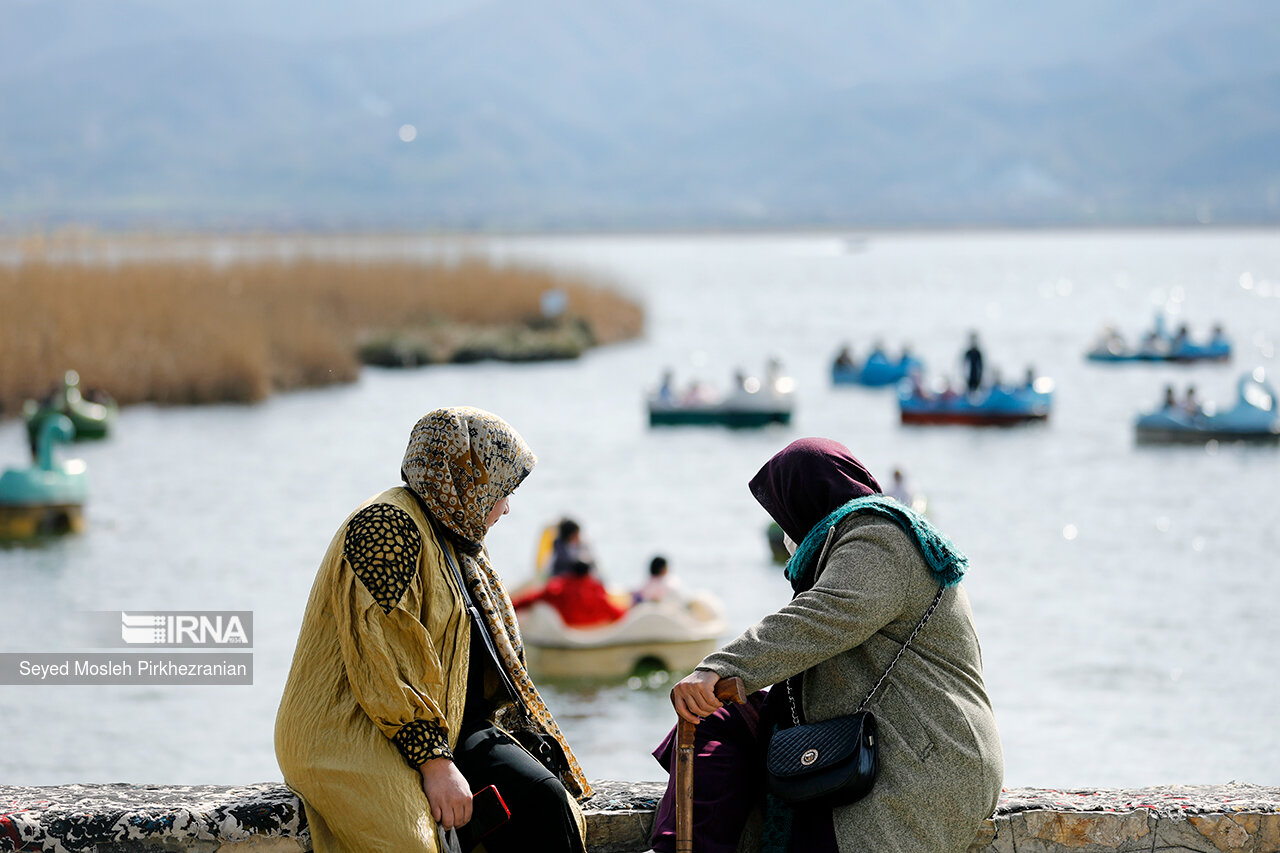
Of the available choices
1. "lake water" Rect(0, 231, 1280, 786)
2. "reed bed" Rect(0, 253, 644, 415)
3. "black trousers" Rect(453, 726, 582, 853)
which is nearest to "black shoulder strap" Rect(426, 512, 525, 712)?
"black trousers" Rect(453, 726, 582, 853)

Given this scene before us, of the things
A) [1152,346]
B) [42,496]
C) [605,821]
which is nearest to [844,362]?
[1152,346]

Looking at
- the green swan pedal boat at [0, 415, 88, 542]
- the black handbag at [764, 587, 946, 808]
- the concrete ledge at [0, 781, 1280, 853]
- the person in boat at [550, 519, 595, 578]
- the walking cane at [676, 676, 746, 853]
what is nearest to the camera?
the black handbag at [764, 587, 946, 808]

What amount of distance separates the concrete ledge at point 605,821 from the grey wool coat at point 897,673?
0.36m

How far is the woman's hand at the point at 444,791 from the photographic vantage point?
8.91 ft

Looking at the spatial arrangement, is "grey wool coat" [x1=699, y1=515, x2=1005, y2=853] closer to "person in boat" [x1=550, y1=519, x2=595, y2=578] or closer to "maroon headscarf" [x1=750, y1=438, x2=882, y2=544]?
"maroon headscarf" [x1=750, y1=438, x2=882, y2=544]

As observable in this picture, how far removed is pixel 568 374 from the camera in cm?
3581

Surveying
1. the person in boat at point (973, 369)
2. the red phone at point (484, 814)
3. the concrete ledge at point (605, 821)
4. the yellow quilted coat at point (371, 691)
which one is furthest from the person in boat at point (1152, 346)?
the yellow quilted coat at point (371, 691)

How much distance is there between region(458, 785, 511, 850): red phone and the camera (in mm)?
2814

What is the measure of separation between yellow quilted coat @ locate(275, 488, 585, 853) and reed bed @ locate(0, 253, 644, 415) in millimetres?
24189

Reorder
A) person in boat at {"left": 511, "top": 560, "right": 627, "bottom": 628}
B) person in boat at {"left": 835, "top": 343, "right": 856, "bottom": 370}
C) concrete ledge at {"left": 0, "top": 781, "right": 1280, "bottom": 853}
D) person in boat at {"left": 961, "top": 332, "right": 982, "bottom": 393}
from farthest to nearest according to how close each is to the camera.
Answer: person in boat at {"left": 835, "top": 343, "right": 856, "bottom": 370} < person in boat at {"left": 961, "top": 332, "right": 982, "bottom": 393} < person in boat at {"left": 511, "top": 560, "right": 627, "bottom": 628} < concrete ledge at {"left": 0, "top": 781, "right": 1280, "bottom": 853}

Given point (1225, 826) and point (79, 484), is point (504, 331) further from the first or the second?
point (1225, 826)

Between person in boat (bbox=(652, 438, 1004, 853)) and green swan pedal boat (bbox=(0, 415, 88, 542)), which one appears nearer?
person in boat (bbox=(652, 438, 1004, 853))

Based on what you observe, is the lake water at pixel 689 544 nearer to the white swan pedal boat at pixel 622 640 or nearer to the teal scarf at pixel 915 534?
the white swan pedal boat at pixel 622 640

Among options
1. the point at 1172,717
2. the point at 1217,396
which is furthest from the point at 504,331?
the point at 1172,717
